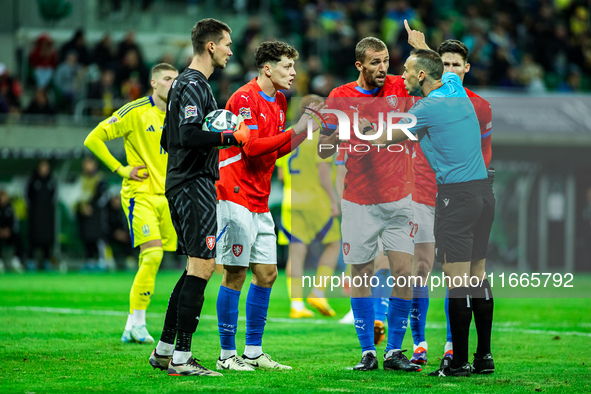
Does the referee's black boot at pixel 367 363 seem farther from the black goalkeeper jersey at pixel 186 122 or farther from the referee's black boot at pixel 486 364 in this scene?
the black goalkeeper jersey at pixel 186 122

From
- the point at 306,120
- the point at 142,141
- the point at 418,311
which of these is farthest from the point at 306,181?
the point at 306,120

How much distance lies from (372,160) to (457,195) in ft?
2.71

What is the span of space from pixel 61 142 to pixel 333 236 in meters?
10.2

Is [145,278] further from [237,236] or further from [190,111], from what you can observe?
[190,111]

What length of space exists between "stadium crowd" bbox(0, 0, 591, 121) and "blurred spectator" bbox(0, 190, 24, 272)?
7.42ft

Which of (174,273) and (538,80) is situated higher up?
(538,80)

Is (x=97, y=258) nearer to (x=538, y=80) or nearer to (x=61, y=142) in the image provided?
(x=61, y=142)

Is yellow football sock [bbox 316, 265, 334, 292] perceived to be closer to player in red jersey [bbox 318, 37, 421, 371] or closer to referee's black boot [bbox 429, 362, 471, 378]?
Answer: player in red jersey [bbox 318, 37, 421, 371]

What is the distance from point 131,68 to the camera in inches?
803

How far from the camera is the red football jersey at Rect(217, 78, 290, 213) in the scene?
6.57 metres

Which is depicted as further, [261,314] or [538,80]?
[538,80]

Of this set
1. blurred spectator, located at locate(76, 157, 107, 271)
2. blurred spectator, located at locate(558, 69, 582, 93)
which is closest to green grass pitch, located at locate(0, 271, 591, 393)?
blurred spectator, located at locate(76, 157, 107, 271)

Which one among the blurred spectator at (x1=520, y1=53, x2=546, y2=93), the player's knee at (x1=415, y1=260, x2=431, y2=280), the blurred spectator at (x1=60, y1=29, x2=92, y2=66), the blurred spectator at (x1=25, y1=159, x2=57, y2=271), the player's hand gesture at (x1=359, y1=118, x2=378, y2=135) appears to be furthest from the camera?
the blurred spectator at (x1=520, y1=53, x2=546, y2=93)

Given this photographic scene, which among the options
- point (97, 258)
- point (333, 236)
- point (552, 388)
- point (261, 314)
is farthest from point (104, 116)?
point (552, 388)
